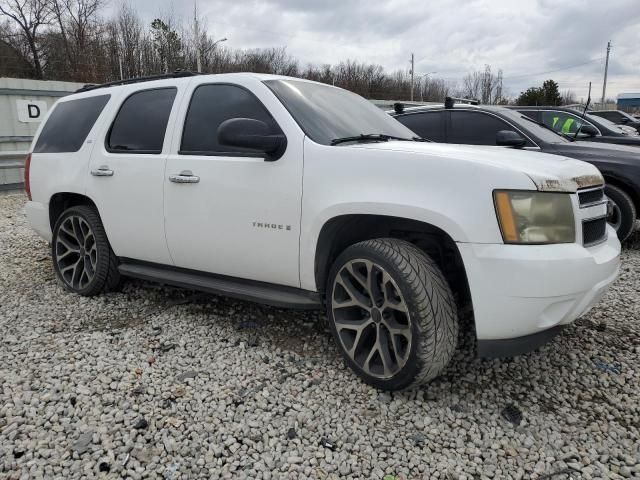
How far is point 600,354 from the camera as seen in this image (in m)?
3.02

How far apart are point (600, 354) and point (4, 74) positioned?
25489mm

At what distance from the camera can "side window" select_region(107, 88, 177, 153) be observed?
3.51 m

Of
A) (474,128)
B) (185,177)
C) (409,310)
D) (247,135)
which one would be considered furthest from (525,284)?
(474,128)

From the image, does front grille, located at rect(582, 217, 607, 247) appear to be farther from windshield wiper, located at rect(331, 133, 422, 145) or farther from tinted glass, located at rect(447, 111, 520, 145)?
tinted glass, located at rect(447, 111, 520, 145)

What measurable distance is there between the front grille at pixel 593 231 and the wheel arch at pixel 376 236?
2.00 feet

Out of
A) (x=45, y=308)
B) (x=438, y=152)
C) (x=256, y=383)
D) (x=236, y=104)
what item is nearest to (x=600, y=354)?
(x=438, y=152)

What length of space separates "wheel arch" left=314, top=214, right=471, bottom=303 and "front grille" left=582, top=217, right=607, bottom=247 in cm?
61

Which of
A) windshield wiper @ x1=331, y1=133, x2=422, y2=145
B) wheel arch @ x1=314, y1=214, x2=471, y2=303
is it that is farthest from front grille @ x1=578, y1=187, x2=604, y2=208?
windshield wiper @ x1=331, y1=133, x2=422, y2=145

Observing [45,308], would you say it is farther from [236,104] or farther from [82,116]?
[236,104]

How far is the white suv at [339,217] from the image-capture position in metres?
2.21

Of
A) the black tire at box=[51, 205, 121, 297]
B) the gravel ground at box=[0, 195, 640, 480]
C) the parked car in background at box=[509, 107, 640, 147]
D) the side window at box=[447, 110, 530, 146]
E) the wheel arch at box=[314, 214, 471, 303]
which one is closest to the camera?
the gravel ground at box=[0, 195, 640, 480]

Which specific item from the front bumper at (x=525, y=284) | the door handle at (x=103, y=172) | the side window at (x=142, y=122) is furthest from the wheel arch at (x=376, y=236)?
the door handle at (x=103, y=172)

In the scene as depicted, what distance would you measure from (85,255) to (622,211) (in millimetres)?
5389

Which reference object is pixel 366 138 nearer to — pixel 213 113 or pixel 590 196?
pixel 213 113
